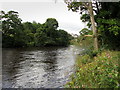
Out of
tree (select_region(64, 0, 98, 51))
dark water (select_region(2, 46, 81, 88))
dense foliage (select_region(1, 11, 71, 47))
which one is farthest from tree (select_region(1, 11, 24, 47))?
tree (select_region(64, 0, 98, 51))

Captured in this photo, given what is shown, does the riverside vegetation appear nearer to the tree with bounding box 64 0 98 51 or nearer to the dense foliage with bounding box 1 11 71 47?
the tree with bounding box 64 0 98 51

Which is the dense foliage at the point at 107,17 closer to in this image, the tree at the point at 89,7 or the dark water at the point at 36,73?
the tree at the point at 89,7

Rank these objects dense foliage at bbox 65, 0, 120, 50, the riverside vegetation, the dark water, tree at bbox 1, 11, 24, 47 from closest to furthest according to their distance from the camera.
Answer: the riverside vegetation → the dark water → dense foliage at bbox 65, 0, 120, 50 → tree at bbox 1, 11, 24, 47

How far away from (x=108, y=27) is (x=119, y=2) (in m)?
2.71

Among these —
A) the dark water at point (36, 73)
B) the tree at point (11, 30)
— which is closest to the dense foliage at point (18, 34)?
the tree at point (11, 30)

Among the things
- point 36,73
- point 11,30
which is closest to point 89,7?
point 36,73

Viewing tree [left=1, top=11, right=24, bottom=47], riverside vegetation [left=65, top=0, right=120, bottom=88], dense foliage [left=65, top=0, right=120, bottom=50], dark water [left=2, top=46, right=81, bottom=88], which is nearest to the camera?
riverside vegetation [left=65, top=0, right=120, bottom=88]

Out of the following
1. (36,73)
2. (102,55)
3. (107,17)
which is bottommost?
(36,73)

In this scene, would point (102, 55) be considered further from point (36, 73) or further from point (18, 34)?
point (18, 34)

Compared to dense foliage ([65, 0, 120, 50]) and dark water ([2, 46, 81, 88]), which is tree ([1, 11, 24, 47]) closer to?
dark water ([2, 46, 81, 88])

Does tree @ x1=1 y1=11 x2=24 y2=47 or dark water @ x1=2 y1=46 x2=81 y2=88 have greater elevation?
tree @ x1=1 y1=11 x2=24 y2=47

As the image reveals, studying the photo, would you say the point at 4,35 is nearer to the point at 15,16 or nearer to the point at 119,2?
the point at 15,16

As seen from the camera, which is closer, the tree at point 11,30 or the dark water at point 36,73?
the dark water at point 36,73

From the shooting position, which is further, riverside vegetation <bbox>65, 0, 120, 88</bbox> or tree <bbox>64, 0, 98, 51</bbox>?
tree <bbox>64, 0, 98, 51</bbox>
